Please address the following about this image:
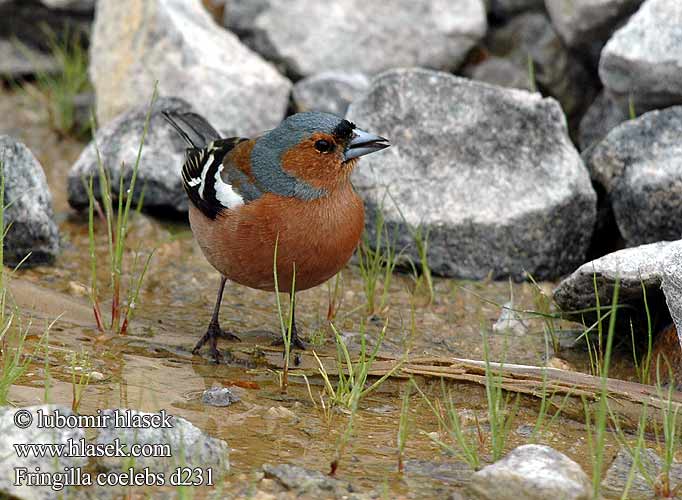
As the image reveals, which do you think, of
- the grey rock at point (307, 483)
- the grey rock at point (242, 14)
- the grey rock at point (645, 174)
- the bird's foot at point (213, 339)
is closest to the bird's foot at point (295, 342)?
the bird's foot at point (213, 339)

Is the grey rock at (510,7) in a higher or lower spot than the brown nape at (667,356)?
higher

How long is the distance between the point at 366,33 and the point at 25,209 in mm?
2999

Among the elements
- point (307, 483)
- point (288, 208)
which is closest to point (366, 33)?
point (288, 208)

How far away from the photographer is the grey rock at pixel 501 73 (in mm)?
7047

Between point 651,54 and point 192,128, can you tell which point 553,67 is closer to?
point 651,54

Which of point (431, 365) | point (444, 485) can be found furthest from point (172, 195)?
point (444, 485)

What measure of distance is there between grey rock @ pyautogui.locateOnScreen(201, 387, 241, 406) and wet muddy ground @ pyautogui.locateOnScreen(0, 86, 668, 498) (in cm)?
4

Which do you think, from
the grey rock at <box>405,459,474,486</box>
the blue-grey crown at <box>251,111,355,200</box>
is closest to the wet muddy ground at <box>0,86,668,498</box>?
the grey rock at <box>405,459,474,486</box>

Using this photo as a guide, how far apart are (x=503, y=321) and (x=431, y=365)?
3.27 feet

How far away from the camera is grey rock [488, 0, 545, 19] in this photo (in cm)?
723

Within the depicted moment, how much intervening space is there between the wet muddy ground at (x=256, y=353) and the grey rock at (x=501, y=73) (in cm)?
207

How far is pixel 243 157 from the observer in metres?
4.68

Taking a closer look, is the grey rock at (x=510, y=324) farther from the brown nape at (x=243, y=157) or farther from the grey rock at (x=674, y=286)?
the brown nape at (x=243, y=157)

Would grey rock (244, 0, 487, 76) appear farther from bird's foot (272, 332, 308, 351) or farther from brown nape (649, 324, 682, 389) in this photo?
brown nape (649, 324, 682, 389)
